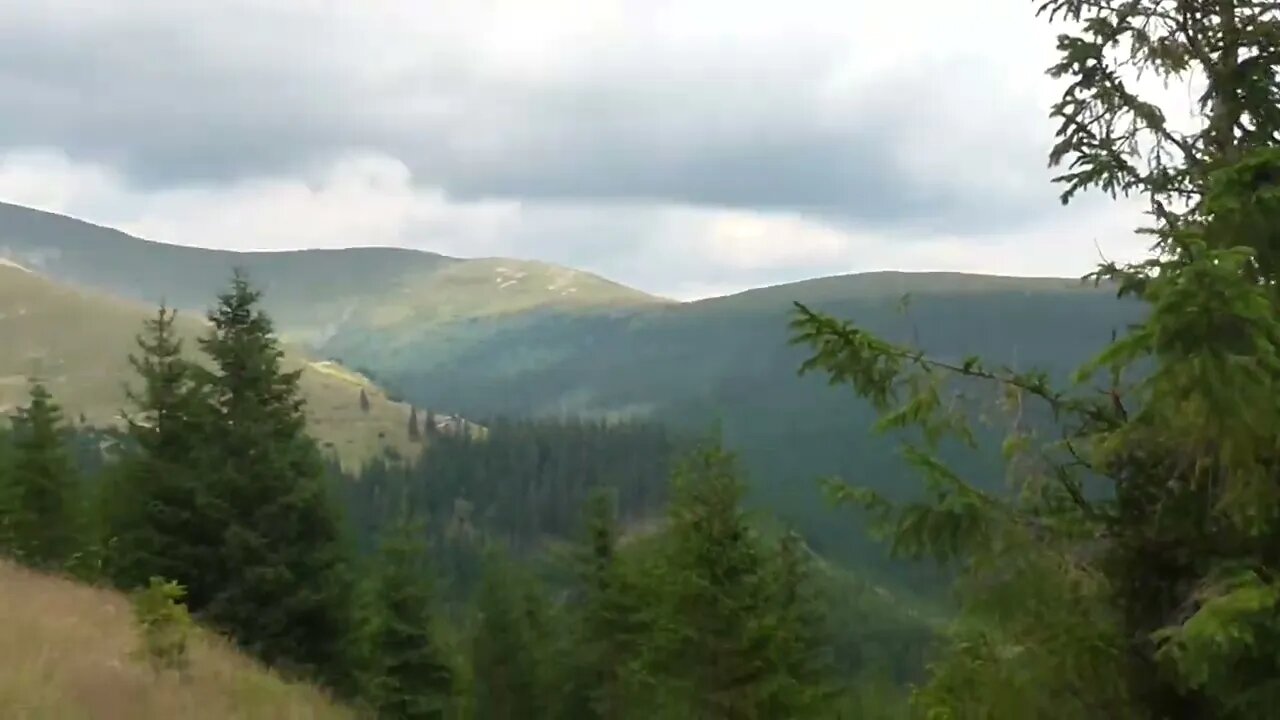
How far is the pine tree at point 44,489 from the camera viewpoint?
34156 mm

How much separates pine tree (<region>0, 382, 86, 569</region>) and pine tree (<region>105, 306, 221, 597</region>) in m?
10.3

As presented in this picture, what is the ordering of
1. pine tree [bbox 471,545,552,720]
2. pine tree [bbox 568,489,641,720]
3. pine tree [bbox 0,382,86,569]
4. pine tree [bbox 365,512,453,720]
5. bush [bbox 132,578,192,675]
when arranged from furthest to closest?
pine tree [bbox 471,545,552,720]
pine tree [bbox 568,489,641,720]
pine tree [bbox 0,382,86,569]
pine tree [bbox 365,512,453,720]
bush [bbox 132,578,192,675]

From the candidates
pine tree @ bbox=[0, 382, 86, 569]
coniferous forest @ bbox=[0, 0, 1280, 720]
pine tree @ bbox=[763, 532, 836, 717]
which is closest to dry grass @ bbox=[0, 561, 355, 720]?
coniferous forest @ bbox=[0, 0, 1280, 720]

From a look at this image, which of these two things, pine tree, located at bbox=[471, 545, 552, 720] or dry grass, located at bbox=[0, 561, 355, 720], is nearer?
dry grass, located at bbox=[0, 561, 355, 720]

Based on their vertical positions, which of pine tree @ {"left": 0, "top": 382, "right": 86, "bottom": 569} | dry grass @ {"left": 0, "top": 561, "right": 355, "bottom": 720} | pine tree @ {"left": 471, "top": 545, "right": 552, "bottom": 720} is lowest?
pine tree @ {"left": 471, "top": 545, "right": 552, "bottom": 720}

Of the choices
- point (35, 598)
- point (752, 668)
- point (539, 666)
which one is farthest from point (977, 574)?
point (539, 666)

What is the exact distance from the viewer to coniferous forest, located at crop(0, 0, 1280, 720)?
6.36m

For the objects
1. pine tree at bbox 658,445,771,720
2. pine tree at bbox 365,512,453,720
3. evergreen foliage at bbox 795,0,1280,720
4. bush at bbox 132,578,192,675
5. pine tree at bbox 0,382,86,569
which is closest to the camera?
evergreen foliage at bbox 795,0,1280,720

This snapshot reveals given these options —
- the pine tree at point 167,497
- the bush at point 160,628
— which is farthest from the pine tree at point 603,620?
the bush at point 160,628

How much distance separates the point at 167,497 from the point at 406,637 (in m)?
9.23

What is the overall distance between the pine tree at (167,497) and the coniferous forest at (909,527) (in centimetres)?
7

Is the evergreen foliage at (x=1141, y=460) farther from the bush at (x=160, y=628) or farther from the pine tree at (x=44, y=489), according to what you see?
the pine tree at (x=44, y=489)

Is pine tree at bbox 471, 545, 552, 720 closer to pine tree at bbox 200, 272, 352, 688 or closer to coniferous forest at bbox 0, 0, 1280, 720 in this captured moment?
coniferous forest at bbox 0, 0, 1280, 720

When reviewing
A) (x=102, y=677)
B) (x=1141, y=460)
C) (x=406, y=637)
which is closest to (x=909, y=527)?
(x=1141, y=460)
